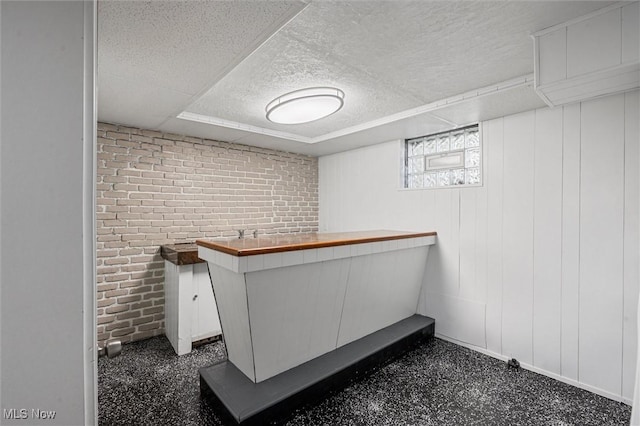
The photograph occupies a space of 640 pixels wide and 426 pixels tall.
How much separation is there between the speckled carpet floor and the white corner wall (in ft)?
5.91

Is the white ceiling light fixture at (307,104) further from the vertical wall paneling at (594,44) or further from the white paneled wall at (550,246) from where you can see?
the white paneled wall at (550,246)

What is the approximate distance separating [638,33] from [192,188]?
3849 millimetres

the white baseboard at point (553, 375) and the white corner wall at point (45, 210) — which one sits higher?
the white corner wall at point (45, 210)

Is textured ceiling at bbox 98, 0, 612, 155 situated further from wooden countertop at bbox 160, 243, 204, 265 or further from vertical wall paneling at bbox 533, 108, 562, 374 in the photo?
wooden countertop at bbox 160, 243, 204, 265

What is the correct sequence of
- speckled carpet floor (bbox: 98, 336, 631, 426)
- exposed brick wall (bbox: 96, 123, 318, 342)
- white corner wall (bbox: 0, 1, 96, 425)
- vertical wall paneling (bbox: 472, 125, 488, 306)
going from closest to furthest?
white corner wall (bbox: 0, 1, 96, 425)
speckled carpet floor (bbox: 98, 336, 631, 426)
vertical wall paneling (bbox: 472, 125, 488, 306)
exposed brick wall (bbox: 96, 123, 318, 342)

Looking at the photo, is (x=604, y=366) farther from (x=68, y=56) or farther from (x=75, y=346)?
(x=68, y=56)

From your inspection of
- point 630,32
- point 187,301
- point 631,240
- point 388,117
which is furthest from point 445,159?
point 187,301

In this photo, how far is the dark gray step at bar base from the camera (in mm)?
2016

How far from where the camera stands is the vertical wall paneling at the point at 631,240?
2295 mm

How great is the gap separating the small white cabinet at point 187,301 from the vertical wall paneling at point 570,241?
10.8ft

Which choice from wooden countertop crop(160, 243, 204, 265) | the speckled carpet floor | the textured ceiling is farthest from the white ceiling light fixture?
the speckled carpet floor

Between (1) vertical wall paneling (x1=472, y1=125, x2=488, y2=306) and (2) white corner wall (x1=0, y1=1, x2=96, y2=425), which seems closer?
(2) white corner wall (x1=0, y1=1, x2=96, y2=425)

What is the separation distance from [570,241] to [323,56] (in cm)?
246

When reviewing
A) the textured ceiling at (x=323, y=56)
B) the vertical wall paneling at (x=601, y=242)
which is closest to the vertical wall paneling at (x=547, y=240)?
the vertical wall paneling at (x=601, y=242)
